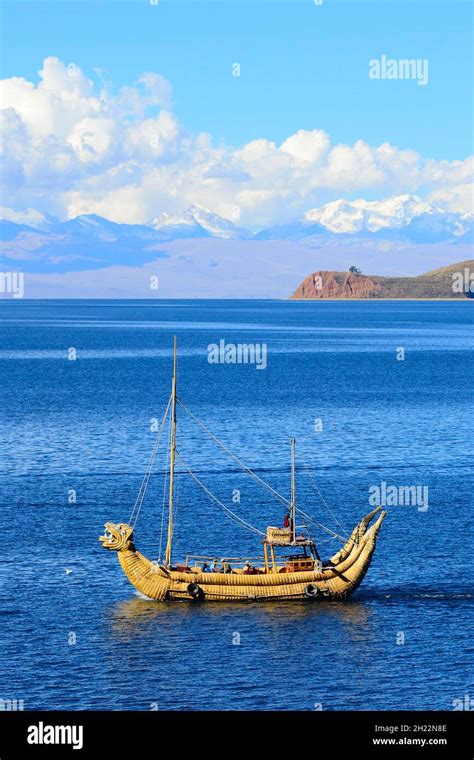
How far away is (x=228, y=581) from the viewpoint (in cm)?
6862

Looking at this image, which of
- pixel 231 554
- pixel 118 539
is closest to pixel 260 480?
pixel 231 554

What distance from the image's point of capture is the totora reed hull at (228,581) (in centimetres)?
6856

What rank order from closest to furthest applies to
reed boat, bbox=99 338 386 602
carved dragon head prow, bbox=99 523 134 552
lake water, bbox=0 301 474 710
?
1. lake water, bbox=0 301 474 710
2. reed boat, bbox=99 338 386 602
3. carved dragon head prow, bbox=99 523 134 552

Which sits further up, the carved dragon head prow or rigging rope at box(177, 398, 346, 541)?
rigging rope at box(177, 398, 346, 541)

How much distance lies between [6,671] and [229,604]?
49.0ft

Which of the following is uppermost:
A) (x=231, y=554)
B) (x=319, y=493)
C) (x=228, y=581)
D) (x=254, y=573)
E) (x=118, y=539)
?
(x=319, y=493)

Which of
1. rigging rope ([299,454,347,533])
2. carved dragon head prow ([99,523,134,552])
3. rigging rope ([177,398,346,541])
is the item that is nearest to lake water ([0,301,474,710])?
rigging rope ([299,454,347,533])

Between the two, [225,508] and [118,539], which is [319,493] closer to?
[225,508]

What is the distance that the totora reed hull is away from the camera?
68562 millimetres
